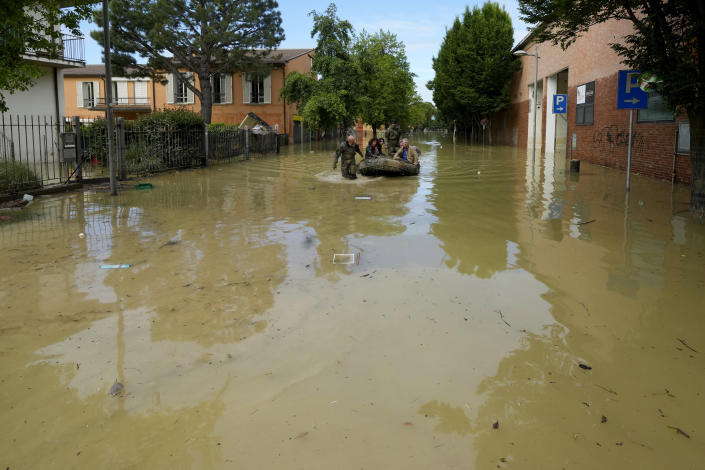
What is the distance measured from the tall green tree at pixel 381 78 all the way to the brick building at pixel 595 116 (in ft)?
33.1

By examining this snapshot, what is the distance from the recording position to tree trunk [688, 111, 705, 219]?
1012 centimetres

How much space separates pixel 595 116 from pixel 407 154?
28.1 ft

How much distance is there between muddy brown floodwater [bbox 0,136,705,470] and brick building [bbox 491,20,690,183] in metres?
5.95

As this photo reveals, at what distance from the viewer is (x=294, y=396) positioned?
3875 mm

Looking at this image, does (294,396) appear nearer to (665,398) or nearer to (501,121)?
(665,398)

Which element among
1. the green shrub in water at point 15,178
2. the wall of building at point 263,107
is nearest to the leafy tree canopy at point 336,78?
the wall of building at point 263,107

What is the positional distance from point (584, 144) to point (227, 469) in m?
24.1

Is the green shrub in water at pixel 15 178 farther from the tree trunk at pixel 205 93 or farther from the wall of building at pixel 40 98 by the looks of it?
the tree trunk at pixel 205 93

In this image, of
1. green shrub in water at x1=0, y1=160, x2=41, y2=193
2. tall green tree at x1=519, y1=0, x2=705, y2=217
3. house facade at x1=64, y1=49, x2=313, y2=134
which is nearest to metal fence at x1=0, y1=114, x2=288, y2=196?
green shrub in water at x1=0, y1=160, x2=41, y2=193

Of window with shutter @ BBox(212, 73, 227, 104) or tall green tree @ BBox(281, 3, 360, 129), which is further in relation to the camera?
window with shutter @ BBox(212, 73, 227, 104)

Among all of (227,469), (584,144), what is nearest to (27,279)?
(227,469)

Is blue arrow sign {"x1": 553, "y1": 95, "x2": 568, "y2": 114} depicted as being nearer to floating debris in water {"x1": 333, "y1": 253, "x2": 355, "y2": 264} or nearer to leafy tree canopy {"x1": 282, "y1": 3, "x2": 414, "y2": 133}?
leafy tree canopy {"x1": 282, "y1": 3, "x2": 414, "y2": 133}

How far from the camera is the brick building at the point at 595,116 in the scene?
16.3 m

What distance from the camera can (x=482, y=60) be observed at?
4056 centimetres
